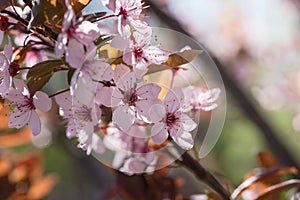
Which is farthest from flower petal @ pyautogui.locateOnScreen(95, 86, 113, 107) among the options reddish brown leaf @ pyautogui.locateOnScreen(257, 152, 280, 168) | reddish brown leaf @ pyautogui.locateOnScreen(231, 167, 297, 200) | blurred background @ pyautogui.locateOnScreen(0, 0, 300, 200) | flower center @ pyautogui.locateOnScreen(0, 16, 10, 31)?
blurred background @ pyautogui.locateOnScreen(0, 0, 300, 200)

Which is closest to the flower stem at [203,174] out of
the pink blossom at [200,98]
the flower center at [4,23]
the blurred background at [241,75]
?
the pink blossom at [200,98]

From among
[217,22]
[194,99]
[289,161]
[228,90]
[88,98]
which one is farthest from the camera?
[217,22]

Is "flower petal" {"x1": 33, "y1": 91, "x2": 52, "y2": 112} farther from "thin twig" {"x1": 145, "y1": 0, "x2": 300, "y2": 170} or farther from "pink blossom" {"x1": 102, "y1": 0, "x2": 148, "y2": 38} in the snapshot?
"thin twig" {"x1": 145, "y1": 0, "x2": 300, "y2": 170}

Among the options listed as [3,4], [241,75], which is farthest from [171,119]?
[241,75]

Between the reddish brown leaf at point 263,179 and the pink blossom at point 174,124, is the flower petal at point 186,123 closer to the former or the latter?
the pink blossom at point 174,124

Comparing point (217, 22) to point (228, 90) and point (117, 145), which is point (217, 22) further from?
point (117, 145)

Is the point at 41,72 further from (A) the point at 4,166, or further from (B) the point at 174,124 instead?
(A) the point at 4,166

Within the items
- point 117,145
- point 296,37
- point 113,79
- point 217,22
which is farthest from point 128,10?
point 296,37
